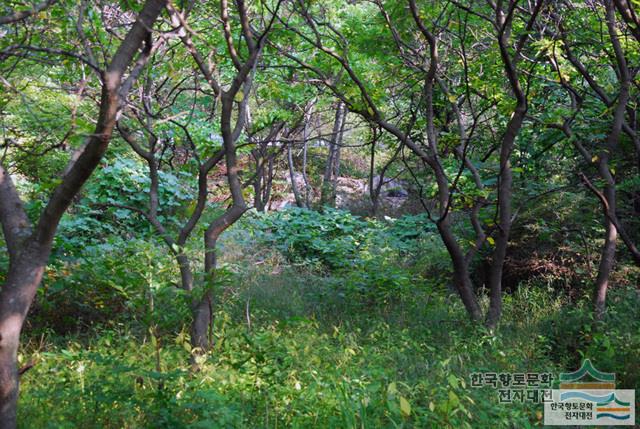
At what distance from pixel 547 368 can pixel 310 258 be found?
18.5 ft

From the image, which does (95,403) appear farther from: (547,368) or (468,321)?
(468,321)

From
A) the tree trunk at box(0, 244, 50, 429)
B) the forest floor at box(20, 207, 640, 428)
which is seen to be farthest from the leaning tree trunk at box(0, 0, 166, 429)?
the forest floor at box(20, 207, 640, 428)

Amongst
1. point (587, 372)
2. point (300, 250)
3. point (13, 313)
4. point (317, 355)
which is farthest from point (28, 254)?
point (300, 250)

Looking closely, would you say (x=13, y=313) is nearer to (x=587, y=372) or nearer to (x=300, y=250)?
(x=587, y=372)

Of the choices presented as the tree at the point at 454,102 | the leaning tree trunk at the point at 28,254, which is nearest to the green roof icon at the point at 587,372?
the tree at the point at 454,102

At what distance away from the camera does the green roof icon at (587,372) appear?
4.10 m

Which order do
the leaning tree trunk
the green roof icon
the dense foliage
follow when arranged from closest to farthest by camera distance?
the leaning tree trunk
the dense foliage
the green roof icon

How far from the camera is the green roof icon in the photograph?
4.10m

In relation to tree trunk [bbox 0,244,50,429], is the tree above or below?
above

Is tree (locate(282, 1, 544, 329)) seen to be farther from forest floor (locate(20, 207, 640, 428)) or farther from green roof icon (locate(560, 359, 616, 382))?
green roof icon (locate(560, 359, 616, 382))

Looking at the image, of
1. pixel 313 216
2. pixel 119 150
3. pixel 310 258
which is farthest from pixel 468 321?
pixel 119 150

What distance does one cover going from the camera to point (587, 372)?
4188 millimetres

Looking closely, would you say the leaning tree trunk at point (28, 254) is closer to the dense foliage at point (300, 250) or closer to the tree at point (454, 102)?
the dense foliage at point (300, 250)

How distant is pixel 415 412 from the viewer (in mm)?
3398
